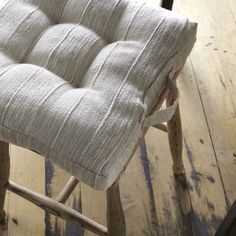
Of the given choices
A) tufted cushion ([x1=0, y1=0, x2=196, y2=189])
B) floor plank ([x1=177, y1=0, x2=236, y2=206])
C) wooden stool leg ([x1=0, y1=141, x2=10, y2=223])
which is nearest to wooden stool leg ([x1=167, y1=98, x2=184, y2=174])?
floor plank ([x1=177, y1=0, x2=236, y2=206])

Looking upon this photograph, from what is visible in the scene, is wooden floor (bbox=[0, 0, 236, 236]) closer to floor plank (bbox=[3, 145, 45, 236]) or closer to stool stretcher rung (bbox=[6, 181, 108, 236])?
floor plank (bbox=[3, 145, 45, 236])

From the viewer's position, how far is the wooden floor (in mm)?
1045

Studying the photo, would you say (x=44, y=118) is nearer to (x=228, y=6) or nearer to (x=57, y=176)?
(x=57, y=176)

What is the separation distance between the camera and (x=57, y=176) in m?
1.12

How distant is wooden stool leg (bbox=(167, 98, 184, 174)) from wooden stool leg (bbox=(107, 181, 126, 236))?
311mm

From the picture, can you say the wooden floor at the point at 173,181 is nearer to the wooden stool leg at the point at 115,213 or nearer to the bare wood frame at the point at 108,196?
the bare wood frame at the point at 108,196

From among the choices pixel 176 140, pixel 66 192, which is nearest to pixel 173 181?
pixel 176 140

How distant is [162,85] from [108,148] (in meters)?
0.18

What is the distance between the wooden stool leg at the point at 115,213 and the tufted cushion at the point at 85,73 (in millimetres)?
91

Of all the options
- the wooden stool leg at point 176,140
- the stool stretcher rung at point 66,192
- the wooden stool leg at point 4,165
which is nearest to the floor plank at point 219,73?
the wooden stool leg at point 176,140

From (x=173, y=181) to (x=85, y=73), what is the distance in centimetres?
51

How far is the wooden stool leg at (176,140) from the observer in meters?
0.99

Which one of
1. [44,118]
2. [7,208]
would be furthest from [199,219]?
[44,118]

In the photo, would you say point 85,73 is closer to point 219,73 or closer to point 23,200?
point 23,200
